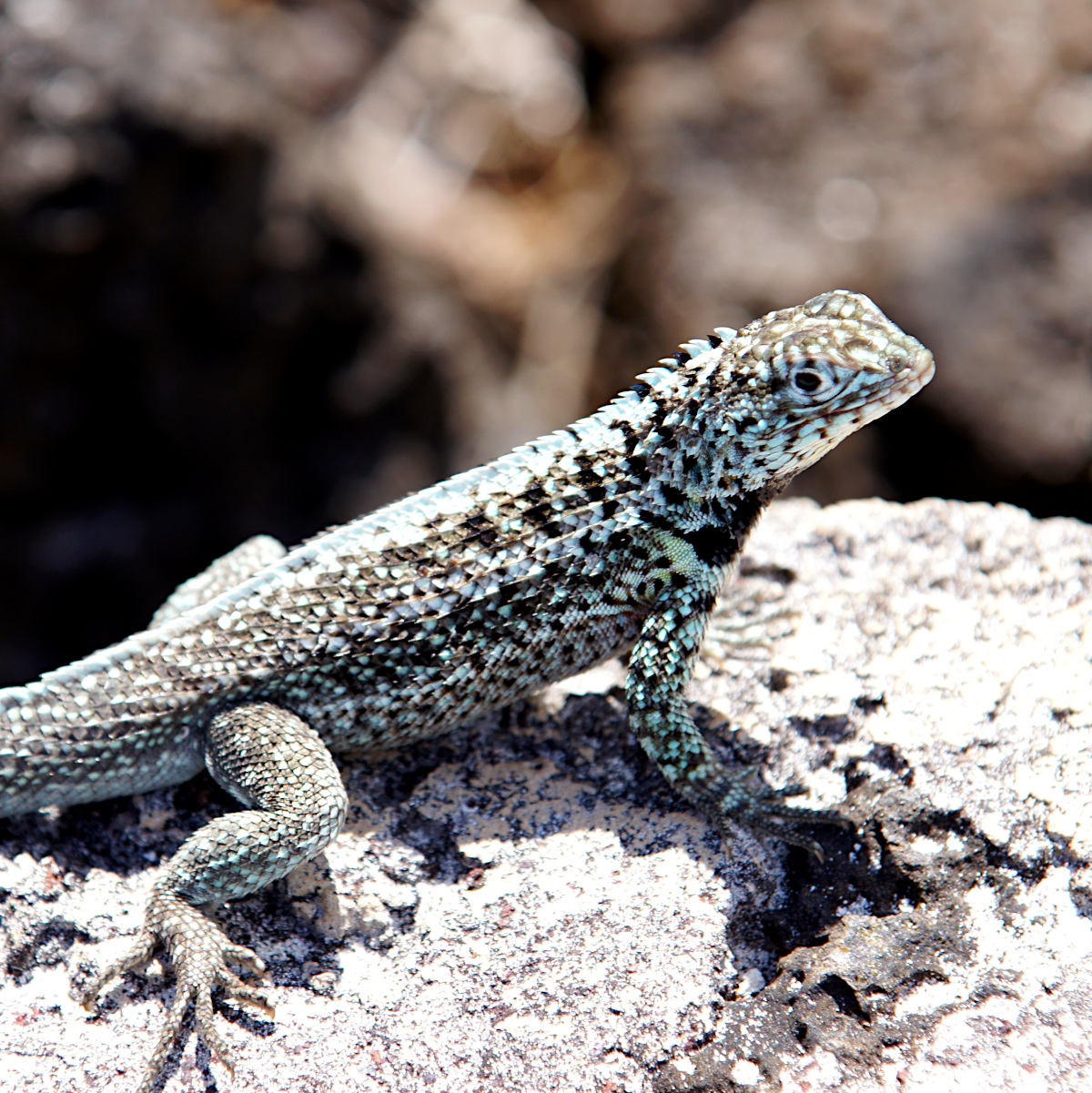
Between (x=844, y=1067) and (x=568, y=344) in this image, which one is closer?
(x=844, y=1067)

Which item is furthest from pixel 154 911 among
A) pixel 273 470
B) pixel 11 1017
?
pixel 273 470

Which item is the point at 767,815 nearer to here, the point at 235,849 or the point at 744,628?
the point at 744,628

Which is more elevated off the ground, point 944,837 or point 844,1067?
point 944,837

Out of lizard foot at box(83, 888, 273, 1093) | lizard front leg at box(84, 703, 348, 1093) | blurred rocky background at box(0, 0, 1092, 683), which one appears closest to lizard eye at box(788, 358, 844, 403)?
lizard front leg at box(84, 703, 348, 1093)

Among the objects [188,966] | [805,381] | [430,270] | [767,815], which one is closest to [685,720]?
[767,815]

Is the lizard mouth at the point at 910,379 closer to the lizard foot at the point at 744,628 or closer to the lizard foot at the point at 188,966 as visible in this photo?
the lizard foot at the point at 744,628

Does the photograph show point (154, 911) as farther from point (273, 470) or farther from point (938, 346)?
point (938, 346)
